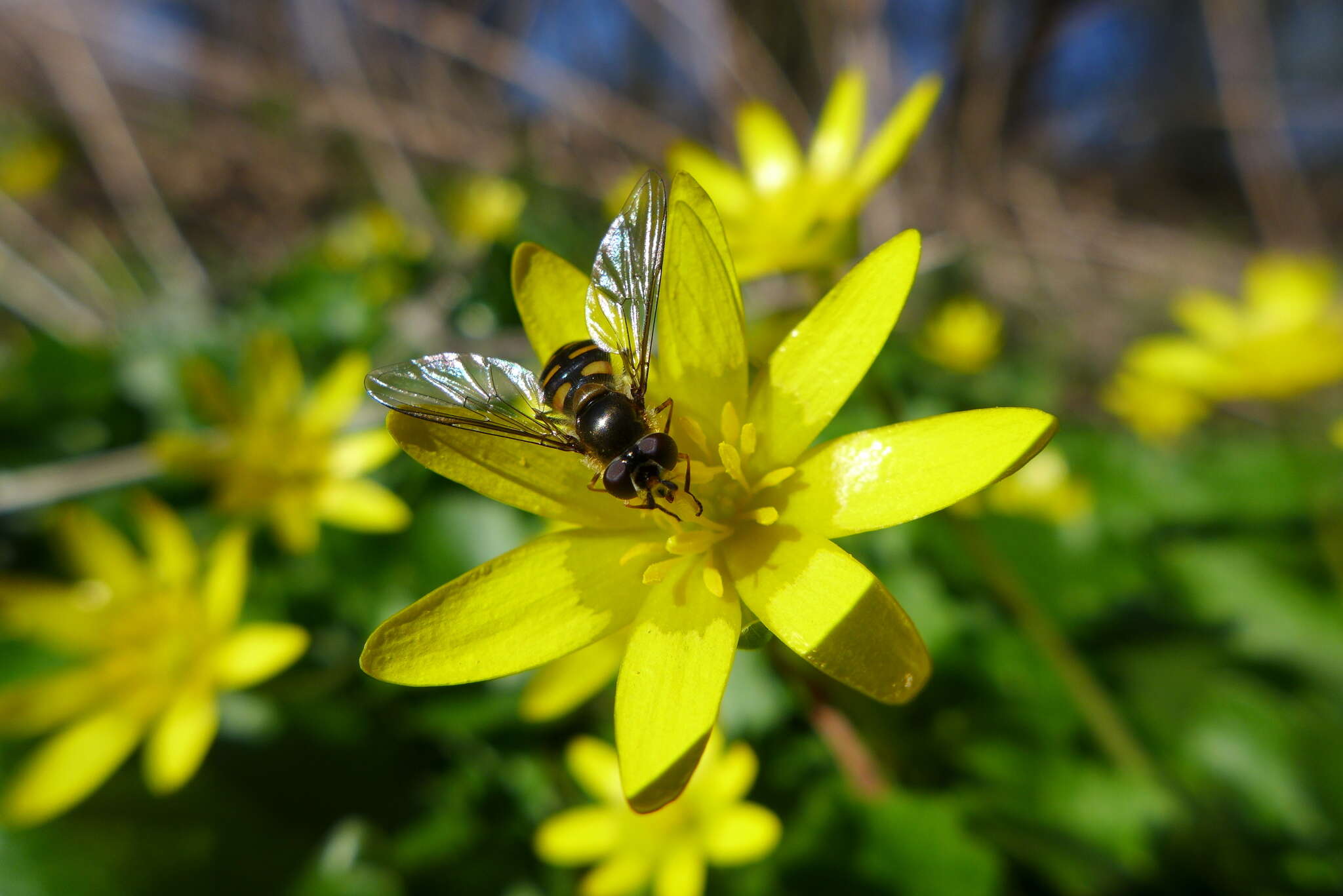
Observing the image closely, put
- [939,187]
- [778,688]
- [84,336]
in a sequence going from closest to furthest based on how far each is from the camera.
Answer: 1. [778,688]
2. [84,336]
3. [939,187]

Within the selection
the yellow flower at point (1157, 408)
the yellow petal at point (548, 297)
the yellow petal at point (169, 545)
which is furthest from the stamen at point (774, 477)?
the yellow flower at point (1157, 408)

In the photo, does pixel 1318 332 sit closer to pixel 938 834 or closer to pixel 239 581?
pixel 938 834

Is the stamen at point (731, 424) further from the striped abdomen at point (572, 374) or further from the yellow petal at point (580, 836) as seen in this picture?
the yellow petal at point (580, 836)

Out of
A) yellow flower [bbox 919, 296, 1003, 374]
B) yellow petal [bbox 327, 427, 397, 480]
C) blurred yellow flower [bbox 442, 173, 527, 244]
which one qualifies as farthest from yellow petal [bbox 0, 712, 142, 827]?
yellow flower [bbox 919, 296, 1003, 374]

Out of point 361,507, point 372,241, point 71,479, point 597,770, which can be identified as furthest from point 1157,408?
point 71,479

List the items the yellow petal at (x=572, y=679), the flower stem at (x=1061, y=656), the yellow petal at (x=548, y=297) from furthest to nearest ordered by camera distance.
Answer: the yellow petal at (x=572, y=679)
the flower stem at (x=1061, y=656)
the yellow petal at (x=548, y=297)

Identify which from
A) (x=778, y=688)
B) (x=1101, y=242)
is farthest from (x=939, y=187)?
(x=778, y=688)

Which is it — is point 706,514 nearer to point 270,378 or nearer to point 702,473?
point 702,473
